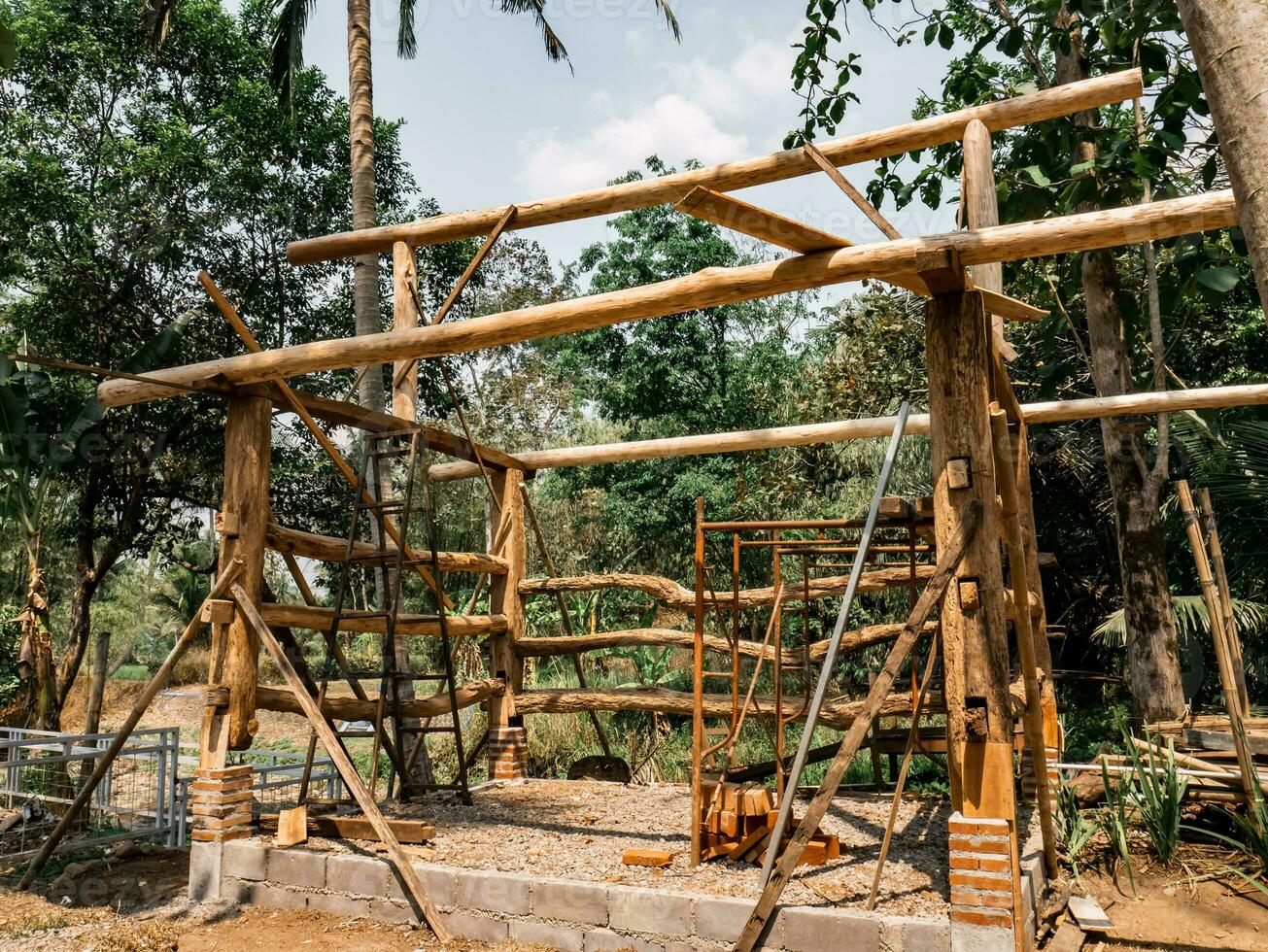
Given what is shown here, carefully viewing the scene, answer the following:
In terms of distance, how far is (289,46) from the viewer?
1195 cm

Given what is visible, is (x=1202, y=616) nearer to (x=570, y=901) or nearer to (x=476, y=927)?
(x=570, y=901)

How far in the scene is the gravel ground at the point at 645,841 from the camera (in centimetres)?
504

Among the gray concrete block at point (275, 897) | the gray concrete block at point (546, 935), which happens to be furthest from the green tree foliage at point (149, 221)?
the gray concrete block at point (546, 935)

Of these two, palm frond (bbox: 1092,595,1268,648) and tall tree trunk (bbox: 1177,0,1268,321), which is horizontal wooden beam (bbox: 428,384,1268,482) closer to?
palm frond (bbox: 1092,595,1268,648)

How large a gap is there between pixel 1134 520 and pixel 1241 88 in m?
7.22

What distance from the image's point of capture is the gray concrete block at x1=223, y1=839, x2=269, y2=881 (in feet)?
19.7

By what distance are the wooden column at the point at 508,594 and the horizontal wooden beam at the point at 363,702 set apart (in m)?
0.15

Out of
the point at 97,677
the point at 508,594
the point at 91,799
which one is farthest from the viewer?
the point at 97,677

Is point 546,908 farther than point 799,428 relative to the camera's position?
No

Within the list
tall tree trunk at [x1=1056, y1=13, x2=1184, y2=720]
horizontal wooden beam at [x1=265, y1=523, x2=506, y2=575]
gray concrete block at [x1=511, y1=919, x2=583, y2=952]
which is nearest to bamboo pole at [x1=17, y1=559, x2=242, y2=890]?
horizontal wooden beam at [x1=265, y1=523, x2=506, y2=575]

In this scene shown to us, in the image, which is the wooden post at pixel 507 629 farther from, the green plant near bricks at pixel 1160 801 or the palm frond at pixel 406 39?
the palm frond at pixel 406 39

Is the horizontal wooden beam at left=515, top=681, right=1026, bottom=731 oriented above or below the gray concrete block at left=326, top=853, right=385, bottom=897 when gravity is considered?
above

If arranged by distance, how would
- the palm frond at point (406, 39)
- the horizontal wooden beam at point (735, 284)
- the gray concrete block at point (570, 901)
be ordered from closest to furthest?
the horizontal wooden beam at point (735, 284) < the gray concrete block at point (570, 901) < the palm frond at point (406, 39)

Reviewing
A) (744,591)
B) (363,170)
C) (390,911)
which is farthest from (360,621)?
(363,170)
